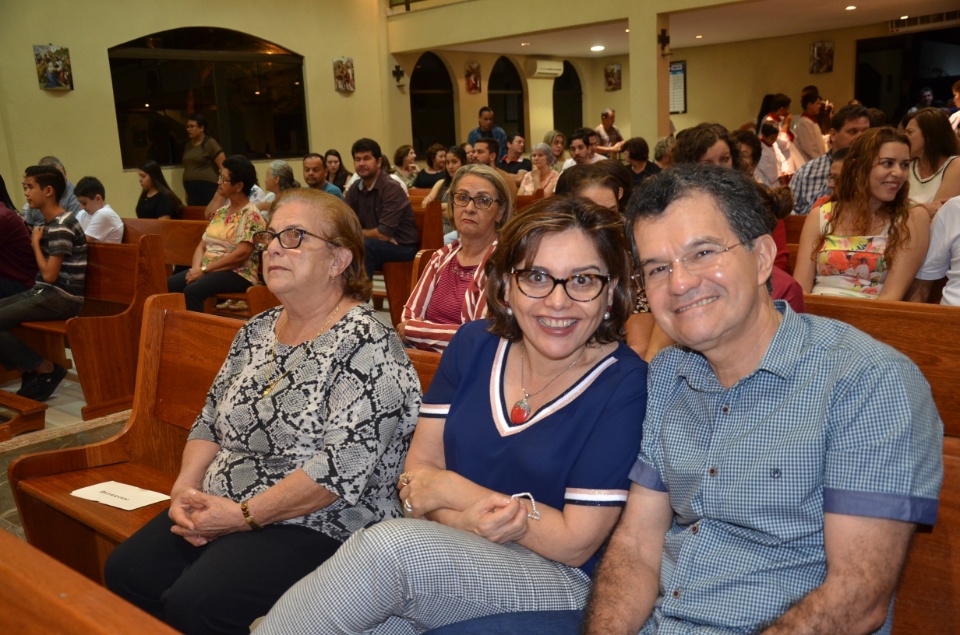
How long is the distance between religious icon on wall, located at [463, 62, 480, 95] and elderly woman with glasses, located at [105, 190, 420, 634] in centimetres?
1333

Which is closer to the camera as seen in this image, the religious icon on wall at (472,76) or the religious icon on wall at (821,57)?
the religious icon on wall at (821,57)

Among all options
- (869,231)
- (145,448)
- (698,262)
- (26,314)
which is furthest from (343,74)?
(698,262)

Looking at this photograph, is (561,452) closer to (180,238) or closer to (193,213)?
(180,238)

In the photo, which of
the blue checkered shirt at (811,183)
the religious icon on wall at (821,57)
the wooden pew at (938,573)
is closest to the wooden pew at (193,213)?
the blue checkered shirt at (811,183)

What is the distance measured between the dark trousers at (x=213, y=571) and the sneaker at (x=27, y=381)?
3.22m

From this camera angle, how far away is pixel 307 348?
216cm

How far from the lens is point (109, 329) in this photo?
15.5 ft

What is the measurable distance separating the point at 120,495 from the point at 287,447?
27.4 inches

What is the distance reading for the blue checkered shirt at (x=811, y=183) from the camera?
17.6ft

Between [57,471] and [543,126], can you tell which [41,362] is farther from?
[543,126]

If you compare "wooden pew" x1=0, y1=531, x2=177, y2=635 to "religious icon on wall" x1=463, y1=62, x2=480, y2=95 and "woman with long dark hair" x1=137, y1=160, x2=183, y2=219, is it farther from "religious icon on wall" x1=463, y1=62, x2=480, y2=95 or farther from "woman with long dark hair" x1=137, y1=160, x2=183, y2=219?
"religious icon on wall" x1=463, y1=62, x2=480, y2=95

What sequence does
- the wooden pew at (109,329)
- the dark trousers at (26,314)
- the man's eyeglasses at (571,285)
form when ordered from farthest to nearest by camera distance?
the dark trousers at (26,314) < the wooden pew at (109,329) < the man's eyeglasses at (571,285)

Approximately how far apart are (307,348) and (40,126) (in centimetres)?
951

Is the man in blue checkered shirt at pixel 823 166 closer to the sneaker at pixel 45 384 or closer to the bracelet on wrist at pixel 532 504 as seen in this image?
the bracelet on wrist at pixel 532 504
